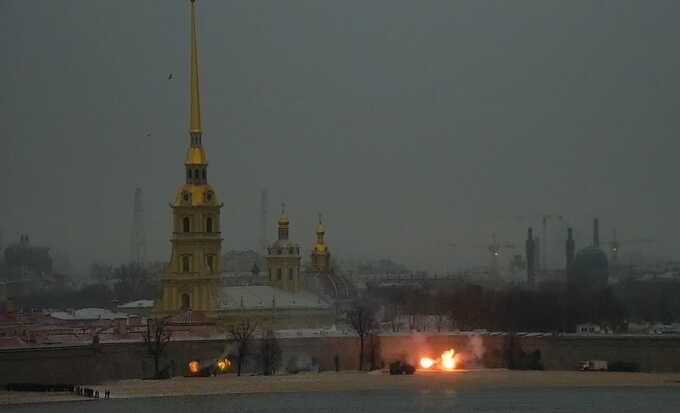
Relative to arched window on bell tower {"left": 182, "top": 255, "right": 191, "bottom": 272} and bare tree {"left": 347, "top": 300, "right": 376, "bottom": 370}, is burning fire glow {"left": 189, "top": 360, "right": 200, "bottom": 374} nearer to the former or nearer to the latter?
bare tree {"left": 347, "top": 300, "right": 376, "bottom": 370}

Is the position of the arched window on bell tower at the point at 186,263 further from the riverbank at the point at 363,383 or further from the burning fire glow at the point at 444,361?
the riverbank at the point at 363,383

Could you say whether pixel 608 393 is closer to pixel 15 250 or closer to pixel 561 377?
pixel 561 377

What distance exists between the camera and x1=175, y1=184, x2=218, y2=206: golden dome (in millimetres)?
103369

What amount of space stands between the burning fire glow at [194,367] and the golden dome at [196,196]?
13700 mm

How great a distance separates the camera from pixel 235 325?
10112cm

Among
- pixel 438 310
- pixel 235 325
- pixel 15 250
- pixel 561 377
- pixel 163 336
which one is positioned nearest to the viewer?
pixel 561 377

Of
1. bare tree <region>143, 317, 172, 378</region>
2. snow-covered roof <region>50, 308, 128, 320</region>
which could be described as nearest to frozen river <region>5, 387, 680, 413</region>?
bare tree <region>143, 317, 172, 378</region>

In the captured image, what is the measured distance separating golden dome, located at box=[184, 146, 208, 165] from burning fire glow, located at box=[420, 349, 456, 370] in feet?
52.4

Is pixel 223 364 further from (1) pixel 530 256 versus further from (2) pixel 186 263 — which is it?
(1) pixel 530 256

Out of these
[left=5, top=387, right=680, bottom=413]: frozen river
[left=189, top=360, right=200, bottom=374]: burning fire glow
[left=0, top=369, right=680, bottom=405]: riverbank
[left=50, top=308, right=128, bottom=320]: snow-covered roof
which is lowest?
[left=5, top=387, right=680, bottom=413]: frozen river

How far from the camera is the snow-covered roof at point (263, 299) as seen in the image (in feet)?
345

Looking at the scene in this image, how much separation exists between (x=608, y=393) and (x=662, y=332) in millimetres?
19207

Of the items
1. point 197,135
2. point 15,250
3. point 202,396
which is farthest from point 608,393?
point 15,250

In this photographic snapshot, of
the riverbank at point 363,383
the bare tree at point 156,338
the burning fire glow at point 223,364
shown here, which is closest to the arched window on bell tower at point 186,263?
the bare tree at point 156,338
